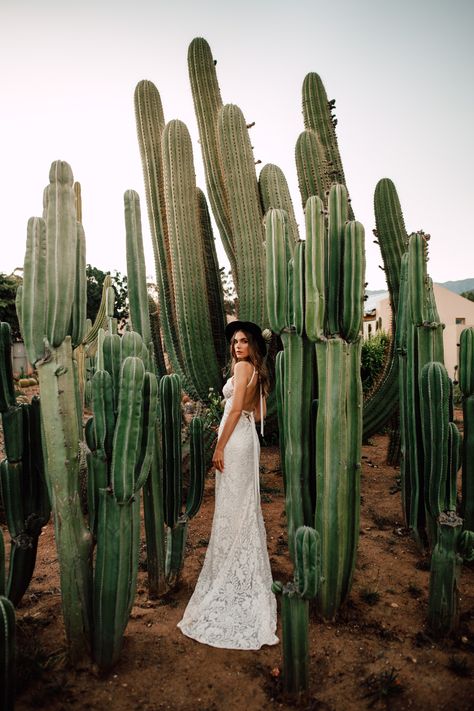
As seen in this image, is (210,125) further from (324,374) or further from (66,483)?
(66,483)

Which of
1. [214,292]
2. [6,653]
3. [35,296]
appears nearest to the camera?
[6,653]

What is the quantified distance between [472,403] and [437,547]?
1.14 meters

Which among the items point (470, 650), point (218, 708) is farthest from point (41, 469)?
point (470, 650)

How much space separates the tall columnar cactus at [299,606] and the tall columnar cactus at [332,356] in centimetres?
67

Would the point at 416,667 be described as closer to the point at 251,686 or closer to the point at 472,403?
the point at 251,686

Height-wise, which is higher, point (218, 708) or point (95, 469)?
point (95, 469)

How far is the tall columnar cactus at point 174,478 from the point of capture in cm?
318

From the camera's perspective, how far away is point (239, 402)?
127 inches

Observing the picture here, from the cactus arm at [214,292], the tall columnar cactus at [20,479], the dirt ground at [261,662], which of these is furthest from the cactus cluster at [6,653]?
the cactus arm at [214,292]

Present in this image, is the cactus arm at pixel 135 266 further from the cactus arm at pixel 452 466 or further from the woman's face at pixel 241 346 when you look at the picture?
the cactus arm at pixel 452 466

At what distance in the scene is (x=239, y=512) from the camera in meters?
3.27

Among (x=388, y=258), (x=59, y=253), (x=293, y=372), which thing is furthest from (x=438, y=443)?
(x=388, y=258)

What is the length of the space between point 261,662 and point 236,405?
4.82 ft

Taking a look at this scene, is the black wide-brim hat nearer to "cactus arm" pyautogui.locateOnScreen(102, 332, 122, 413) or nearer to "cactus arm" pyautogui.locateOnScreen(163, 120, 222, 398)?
"cactus arm" pyautogui.locateOnScreen(102, 332, 122, 413)
